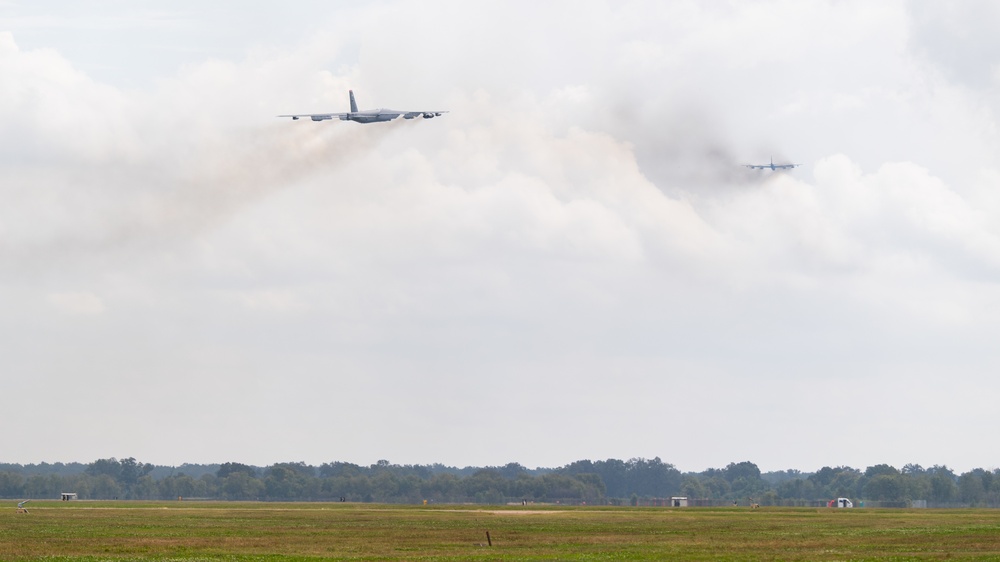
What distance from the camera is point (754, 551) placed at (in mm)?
84812

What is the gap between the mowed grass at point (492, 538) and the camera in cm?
8169

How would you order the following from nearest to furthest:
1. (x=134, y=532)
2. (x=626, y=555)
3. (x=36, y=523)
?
(x=626, y=555)
(x=134, y=532)
(x=36, y=523)

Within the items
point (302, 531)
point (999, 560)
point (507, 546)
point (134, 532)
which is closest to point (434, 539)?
point (507, 546)

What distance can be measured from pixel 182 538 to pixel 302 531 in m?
15.3

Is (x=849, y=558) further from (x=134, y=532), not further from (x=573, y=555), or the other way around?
(x=134, y=532)

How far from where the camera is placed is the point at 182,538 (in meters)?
99.9

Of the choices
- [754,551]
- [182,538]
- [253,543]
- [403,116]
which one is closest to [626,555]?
[754,551]

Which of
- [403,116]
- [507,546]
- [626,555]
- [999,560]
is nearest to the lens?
[999,560]

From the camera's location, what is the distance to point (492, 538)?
101 meters

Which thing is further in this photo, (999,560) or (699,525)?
(699,525)

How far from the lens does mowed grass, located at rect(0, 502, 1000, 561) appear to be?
81688 mm

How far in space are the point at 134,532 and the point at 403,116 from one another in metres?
49.7

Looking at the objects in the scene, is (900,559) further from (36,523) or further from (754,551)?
(36,523)

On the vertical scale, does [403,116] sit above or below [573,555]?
above
